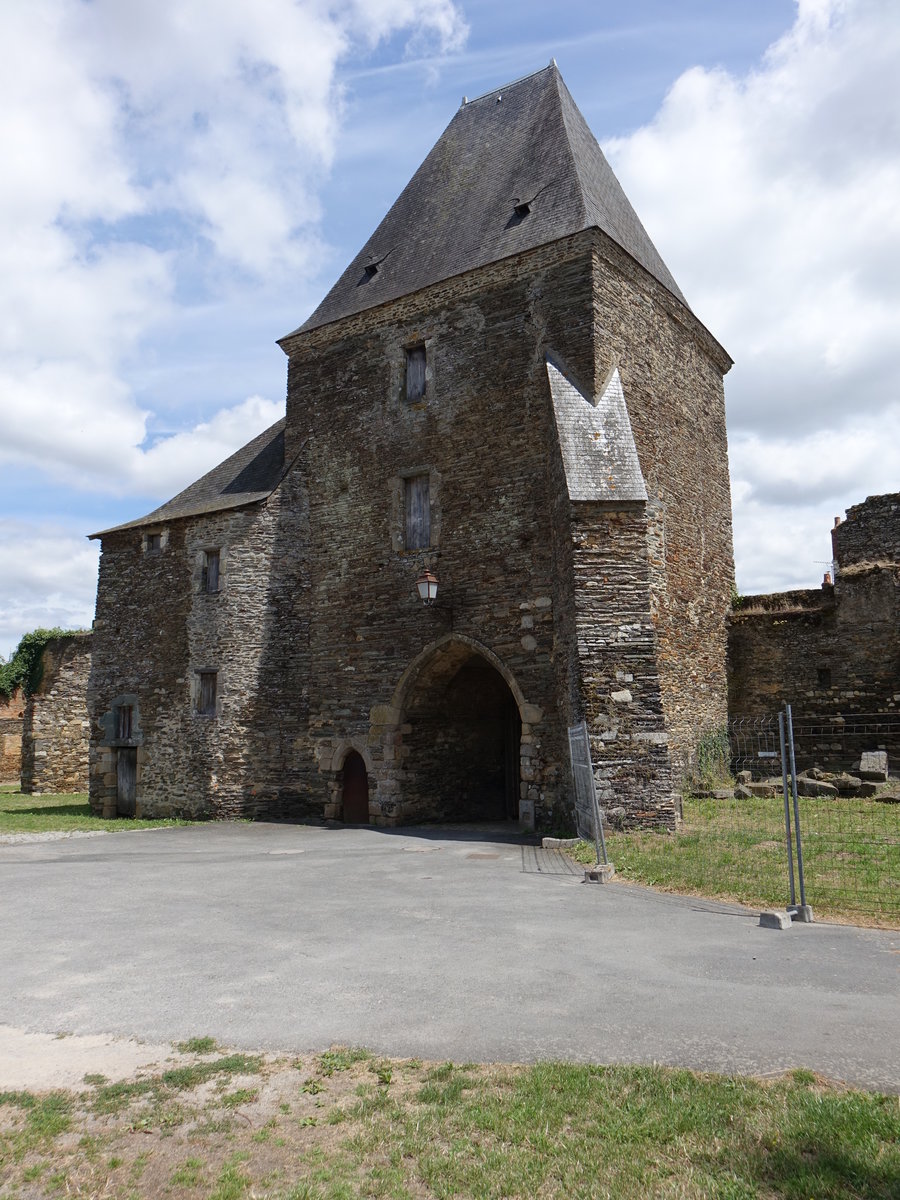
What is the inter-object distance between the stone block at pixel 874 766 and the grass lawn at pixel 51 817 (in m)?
12.4

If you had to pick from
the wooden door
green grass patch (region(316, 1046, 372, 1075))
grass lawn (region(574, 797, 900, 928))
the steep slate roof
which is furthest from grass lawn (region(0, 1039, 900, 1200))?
the wooden door

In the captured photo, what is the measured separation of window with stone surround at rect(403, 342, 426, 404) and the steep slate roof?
306 cm

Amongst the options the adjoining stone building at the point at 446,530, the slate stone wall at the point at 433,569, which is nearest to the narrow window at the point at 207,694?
the adjoining stone building at the point at 446,530

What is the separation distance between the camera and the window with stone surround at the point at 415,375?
1636 centimetres

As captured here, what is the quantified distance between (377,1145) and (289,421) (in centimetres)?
1652

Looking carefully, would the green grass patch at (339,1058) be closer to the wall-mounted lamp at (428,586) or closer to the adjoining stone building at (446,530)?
the adjoining stone building at (446,530)

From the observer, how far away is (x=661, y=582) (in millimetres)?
15234

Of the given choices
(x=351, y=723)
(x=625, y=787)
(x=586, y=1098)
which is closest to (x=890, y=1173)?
(x=586, y=1098)

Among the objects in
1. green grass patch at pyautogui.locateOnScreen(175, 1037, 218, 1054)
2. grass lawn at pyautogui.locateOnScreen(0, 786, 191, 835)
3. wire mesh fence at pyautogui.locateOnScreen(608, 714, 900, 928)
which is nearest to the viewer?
green grass patch at pyautogui.locateOnScreen(175, 1037, 218, 1054)

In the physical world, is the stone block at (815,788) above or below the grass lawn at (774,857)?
above

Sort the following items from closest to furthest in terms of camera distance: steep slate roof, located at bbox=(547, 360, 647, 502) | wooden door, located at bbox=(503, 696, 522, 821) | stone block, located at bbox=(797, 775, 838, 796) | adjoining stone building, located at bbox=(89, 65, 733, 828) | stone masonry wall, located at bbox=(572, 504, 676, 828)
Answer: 1. stone masonry wall, located at bbox=(572, 504, 676, 828)
2. steep slate roof, located at bbox=(547, 360, 647, 502)
3. stone block, located at bbox=(797, 775, 838, 796)
4. adjoining stone building, located at bbox=(89, 65, 733, 828)
5. wooden door, located at bbox=(503, 696, 522, 821)

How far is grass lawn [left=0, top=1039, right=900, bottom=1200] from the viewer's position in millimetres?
3111

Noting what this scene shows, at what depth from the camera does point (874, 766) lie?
14.3 meters

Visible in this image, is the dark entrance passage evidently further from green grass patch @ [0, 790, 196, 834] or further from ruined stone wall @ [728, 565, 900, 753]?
ruined stone wall @ [728, 565, 900, 753]
